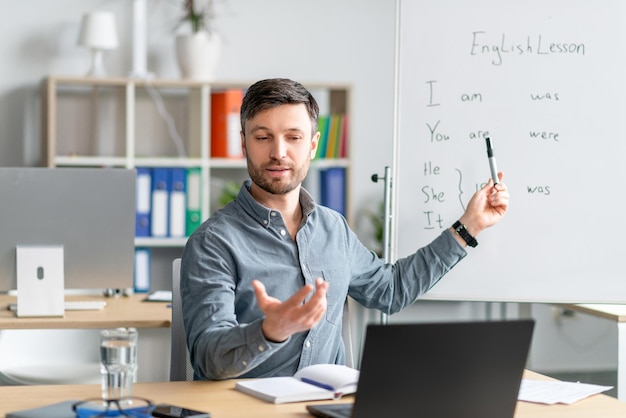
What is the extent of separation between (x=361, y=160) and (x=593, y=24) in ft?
6.81

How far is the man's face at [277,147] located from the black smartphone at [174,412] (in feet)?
1.96

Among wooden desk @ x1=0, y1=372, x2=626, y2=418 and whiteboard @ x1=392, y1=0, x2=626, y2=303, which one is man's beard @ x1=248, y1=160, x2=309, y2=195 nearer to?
wooden desk @ x1=0, y1=372, x2=626, y2=418

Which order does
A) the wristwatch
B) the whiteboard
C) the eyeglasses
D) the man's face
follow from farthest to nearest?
the whiteboard, the wristwatch, the man's face, the eyeglasses

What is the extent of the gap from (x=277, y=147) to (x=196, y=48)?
226cm

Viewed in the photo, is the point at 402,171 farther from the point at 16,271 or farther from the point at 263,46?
the point at 263,46

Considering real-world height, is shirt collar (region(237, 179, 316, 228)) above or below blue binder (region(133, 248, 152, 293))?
above

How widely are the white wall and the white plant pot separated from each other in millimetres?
210

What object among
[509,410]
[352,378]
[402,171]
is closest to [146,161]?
[402,171]

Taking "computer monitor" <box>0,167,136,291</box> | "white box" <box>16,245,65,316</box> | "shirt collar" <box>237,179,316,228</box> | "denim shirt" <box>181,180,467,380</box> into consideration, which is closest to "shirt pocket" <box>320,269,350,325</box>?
"denim shirt" <box>181,180,467,380</box>

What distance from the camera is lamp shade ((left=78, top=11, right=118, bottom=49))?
3.98m

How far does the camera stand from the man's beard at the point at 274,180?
6.39ft

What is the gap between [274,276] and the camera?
6.41 ft

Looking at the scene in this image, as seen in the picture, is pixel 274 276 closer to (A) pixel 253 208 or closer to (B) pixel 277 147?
(A) pixel 253 208

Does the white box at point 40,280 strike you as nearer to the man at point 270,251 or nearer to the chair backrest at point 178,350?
the chair backrest at point 178,350
